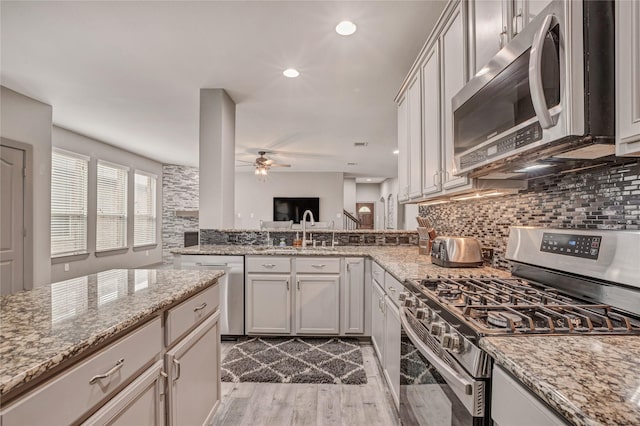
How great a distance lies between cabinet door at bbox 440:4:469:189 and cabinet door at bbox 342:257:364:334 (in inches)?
54.2

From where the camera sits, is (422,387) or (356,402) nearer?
(422,387)

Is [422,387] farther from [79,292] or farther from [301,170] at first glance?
[301,170]

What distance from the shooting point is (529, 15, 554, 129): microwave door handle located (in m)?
0.92

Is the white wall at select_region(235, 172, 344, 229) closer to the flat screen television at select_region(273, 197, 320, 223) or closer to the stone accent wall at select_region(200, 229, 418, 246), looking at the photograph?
the flat screen television at select_region(273, 197, 320, 223)

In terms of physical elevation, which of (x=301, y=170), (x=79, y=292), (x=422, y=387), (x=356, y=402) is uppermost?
(x=301, y=170)

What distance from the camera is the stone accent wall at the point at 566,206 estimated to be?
3.54 feet

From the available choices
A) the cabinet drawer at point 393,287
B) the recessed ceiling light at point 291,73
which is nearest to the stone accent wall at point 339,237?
the cabinet drawer at point 393,287

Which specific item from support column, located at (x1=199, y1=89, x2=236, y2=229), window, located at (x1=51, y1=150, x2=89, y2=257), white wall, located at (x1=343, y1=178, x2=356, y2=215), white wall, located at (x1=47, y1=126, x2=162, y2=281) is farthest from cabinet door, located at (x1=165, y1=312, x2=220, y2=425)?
white wall, located at (x1=343, y1=178, x2=356, y2=215)

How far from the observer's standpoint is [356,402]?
206 centimetres

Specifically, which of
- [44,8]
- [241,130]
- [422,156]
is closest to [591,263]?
[422,156]

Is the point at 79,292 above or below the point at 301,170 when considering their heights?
below

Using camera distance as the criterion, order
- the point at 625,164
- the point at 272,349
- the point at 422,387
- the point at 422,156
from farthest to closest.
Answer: the point at 272,349 < the point at 422,156 < the point at 422,387 < the point at 625,164

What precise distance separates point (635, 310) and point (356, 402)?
1617mm

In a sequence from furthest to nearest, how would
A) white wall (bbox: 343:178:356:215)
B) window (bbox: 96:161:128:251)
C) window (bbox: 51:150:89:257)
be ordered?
1. white wall (bbox: 343:178:356:215)
2. window (bbox: 96:161:128:251)
3. window (bbox: 51:150:89:257)
